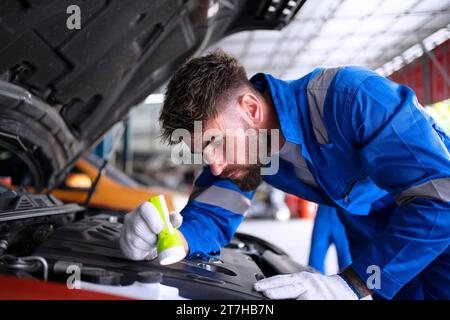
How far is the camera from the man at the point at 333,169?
0.89 m

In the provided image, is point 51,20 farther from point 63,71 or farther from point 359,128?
point 359,128

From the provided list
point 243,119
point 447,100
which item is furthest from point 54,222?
point 447,100

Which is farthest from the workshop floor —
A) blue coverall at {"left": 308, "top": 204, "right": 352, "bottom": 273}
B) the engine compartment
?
the engine compartment

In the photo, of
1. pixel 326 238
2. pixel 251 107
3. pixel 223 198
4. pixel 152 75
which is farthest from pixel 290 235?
pixel 251 107

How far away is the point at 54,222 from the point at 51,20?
2.27 ft

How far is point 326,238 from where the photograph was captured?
68.0 inches

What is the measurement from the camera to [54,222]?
1.39 m

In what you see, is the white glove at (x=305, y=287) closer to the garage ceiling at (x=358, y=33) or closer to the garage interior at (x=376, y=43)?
the garage interior at (x=376, y=43)

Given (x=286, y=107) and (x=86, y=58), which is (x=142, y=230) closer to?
(x=286, y=107)

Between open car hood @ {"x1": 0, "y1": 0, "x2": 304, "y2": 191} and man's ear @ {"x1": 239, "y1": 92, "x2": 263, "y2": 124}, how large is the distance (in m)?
0.46

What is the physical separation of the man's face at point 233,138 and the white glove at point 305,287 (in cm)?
36

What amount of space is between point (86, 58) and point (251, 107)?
592mm

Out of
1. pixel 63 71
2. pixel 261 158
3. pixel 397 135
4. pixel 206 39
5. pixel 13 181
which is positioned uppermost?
pixel 206 39
